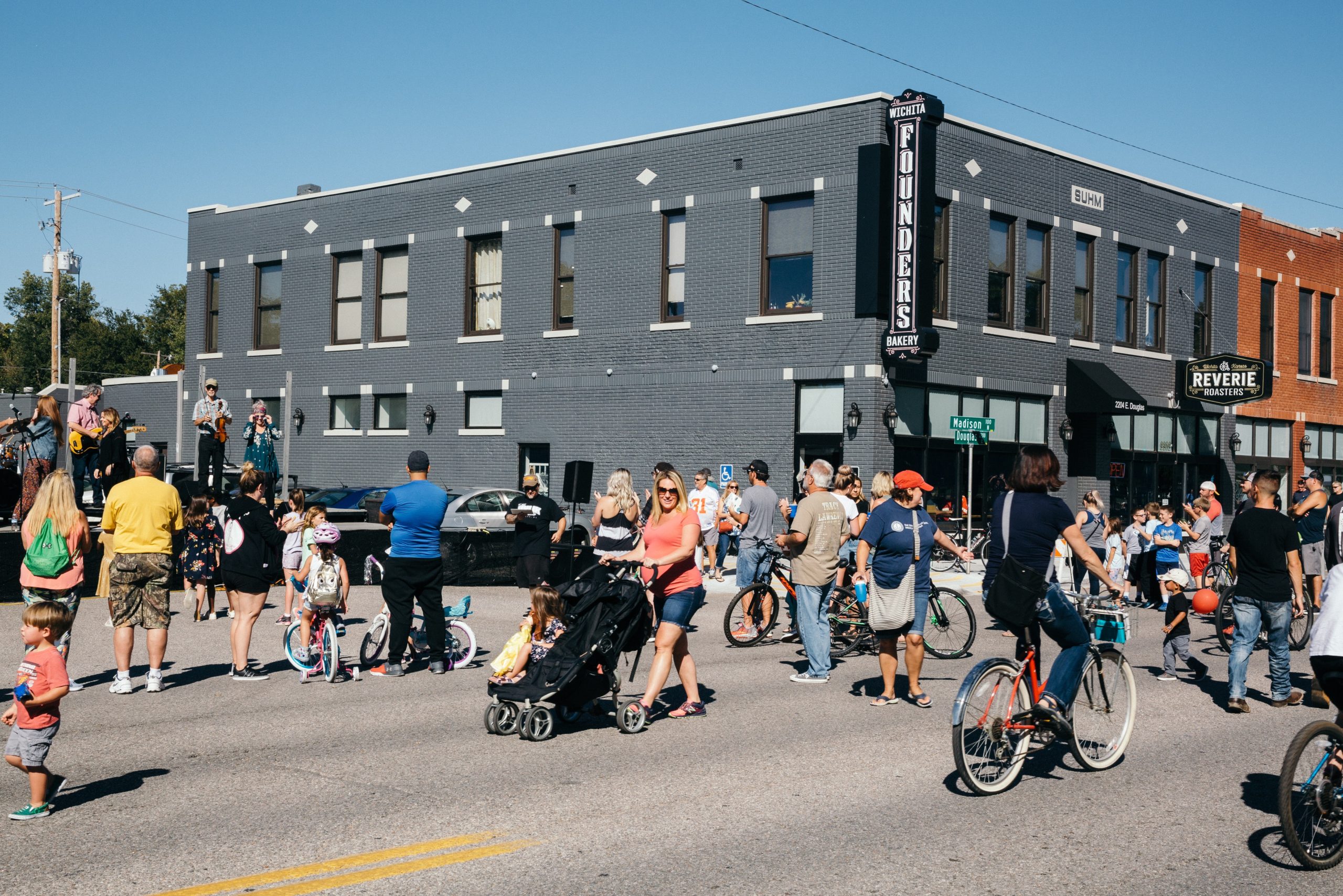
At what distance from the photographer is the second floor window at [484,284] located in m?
31.3

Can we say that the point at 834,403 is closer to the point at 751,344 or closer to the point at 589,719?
the point at 751,344

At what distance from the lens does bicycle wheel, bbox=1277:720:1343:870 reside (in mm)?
5672

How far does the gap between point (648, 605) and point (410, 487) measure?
10.2 feet

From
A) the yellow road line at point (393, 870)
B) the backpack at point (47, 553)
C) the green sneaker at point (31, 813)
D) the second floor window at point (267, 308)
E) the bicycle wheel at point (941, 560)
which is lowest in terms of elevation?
the bicycle wheel at point (941, 560)

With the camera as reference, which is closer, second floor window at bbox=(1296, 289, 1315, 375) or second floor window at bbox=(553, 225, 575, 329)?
second floor window at bbox=(553, 225, 575, 329)

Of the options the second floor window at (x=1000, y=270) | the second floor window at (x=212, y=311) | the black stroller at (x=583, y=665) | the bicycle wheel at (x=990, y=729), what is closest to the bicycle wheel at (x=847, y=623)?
the black stroller at (x=583, y=665)

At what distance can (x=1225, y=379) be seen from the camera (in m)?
32.3

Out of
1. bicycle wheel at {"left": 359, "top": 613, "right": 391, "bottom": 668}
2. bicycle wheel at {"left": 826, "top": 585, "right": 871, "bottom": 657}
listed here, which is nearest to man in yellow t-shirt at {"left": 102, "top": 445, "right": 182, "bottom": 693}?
bicycle wheel at {"left": 359, "top": 613, "right": 391, "bottom": 668}

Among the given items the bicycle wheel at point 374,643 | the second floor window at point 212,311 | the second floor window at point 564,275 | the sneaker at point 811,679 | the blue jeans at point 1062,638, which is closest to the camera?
the blue jeans at point 1062,638

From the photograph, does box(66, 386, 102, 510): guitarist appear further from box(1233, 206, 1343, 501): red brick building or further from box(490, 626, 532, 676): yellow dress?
box(1233, 206, 1343, 501): red brick building

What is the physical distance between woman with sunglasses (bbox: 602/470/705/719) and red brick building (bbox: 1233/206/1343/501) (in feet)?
97.1

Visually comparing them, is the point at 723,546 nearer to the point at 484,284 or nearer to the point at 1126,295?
the point at 484,284

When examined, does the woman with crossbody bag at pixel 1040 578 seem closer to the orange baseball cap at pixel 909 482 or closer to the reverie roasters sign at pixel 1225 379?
the orange baseball cap at pixel 909 482

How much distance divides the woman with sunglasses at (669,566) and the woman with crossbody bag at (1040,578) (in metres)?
2.42
